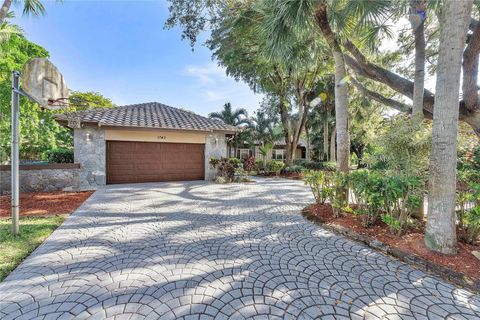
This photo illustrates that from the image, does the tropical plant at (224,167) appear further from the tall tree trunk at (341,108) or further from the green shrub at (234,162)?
the tall tree trunk at (341,108)

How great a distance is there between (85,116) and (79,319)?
35.1 ft

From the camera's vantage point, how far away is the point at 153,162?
1186cm

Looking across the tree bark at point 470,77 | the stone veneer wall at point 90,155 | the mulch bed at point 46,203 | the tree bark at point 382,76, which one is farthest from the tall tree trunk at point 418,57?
the stone veneer wall at point 90,155

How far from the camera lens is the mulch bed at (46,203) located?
607cm

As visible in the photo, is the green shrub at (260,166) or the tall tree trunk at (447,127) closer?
the tall tree trunk at (447,127)

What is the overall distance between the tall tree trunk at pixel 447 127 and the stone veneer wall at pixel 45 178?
40.9 ft

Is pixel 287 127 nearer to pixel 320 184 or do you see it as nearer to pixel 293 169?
pixel 293 169

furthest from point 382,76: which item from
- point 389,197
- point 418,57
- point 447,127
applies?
point 389,197

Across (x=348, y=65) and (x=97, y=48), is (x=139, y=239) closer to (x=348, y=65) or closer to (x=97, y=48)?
(x=348, y=65)

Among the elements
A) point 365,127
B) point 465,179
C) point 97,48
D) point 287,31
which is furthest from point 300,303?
point 365,127

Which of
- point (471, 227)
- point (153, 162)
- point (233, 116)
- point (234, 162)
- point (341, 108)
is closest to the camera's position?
point (471, 227)

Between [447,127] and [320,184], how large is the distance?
332 centimetres

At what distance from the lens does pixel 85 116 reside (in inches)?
404

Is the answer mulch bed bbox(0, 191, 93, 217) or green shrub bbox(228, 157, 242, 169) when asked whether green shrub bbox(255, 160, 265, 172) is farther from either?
mulch bed bbox(0, 191, 93, 217)
